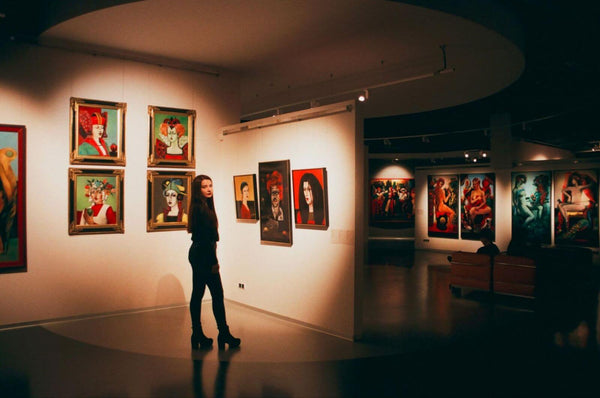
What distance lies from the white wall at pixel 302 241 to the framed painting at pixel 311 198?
0.10 metres

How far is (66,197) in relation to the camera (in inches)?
312

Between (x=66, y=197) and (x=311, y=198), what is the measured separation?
13.8ft

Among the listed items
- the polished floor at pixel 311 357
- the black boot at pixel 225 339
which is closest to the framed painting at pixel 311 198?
the polished floor at pixel 311 357

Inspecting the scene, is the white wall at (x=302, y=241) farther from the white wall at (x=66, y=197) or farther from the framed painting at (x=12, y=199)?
the framed painting at (x=12, y=199)

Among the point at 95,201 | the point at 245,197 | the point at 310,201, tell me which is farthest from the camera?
the point at 245,197

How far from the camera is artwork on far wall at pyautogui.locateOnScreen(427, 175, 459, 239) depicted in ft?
64.3

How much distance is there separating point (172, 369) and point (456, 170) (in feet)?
53.7

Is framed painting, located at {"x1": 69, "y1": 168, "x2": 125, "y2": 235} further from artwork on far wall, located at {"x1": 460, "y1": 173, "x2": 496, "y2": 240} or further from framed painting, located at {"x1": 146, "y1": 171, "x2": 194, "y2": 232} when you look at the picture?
artwork on far wall, located at {"x1": 460, "y1": 173, "x2": 496, "y2": 240}

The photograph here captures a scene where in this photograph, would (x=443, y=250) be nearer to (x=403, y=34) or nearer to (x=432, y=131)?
(x=432, y=131)

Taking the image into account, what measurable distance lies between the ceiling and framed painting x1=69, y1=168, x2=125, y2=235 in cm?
221

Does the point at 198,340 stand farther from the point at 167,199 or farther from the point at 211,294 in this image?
the point at 167,199

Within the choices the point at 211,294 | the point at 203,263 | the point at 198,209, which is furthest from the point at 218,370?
the point at 198,209

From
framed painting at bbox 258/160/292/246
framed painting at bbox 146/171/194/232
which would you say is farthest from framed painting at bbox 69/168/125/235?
framed painting at bbox 258/160/292/246

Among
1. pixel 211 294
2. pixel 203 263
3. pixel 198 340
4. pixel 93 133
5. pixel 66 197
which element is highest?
pixel 93 133
